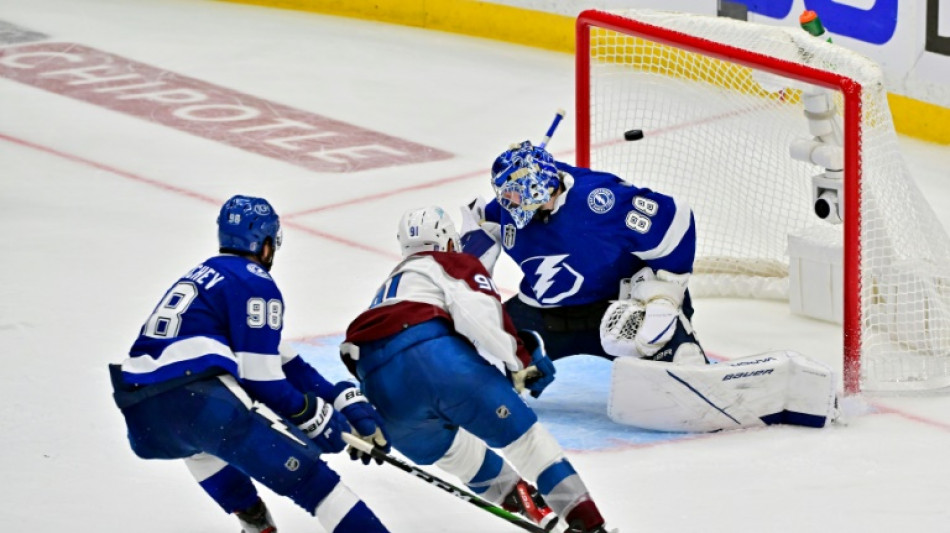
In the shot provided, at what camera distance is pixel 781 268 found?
611 cm

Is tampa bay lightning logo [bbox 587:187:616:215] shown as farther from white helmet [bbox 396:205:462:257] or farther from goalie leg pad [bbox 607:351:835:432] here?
white helmet [bbox 396:205:462:257]

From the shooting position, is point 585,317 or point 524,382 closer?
point 524,382

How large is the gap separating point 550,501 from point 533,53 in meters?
5.39

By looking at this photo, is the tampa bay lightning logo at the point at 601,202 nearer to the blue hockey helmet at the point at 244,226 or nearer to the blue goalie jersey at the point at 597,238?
the blue goalie jersey at the point at 597,238

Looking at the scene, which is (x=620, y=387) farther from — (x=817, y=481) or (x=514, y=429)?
(x=514, y=429)

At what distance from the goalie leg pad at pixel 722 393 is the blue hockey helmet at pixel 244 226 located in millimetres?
1184

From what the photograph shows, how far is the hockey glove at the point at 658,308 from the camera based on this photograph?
4895 mm

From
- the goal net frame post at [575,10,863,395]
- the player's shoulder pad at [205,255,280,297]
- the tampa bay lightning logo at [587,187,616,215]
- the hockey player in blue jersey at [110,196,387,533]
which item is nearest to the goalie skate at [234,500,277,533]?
the hockey player in blue jersey at [110,196,387,533]

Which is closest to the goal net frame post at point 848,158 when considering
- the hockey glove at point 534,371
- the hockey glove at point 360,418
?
the hockey glove at point 534,371

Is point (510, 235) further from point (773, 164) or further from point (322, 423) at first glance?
point (773, 164)

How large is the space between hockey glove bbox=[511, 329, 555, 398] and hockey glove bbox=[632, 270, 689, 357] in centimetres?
64

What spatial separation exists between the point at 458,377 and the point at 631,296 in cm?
110

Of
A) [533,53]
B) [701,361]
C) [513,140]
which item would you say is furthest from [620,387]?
[533,53]


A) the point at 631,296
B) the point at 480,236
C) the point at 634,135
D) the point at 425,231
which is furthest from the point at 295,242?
the point at 425,231
